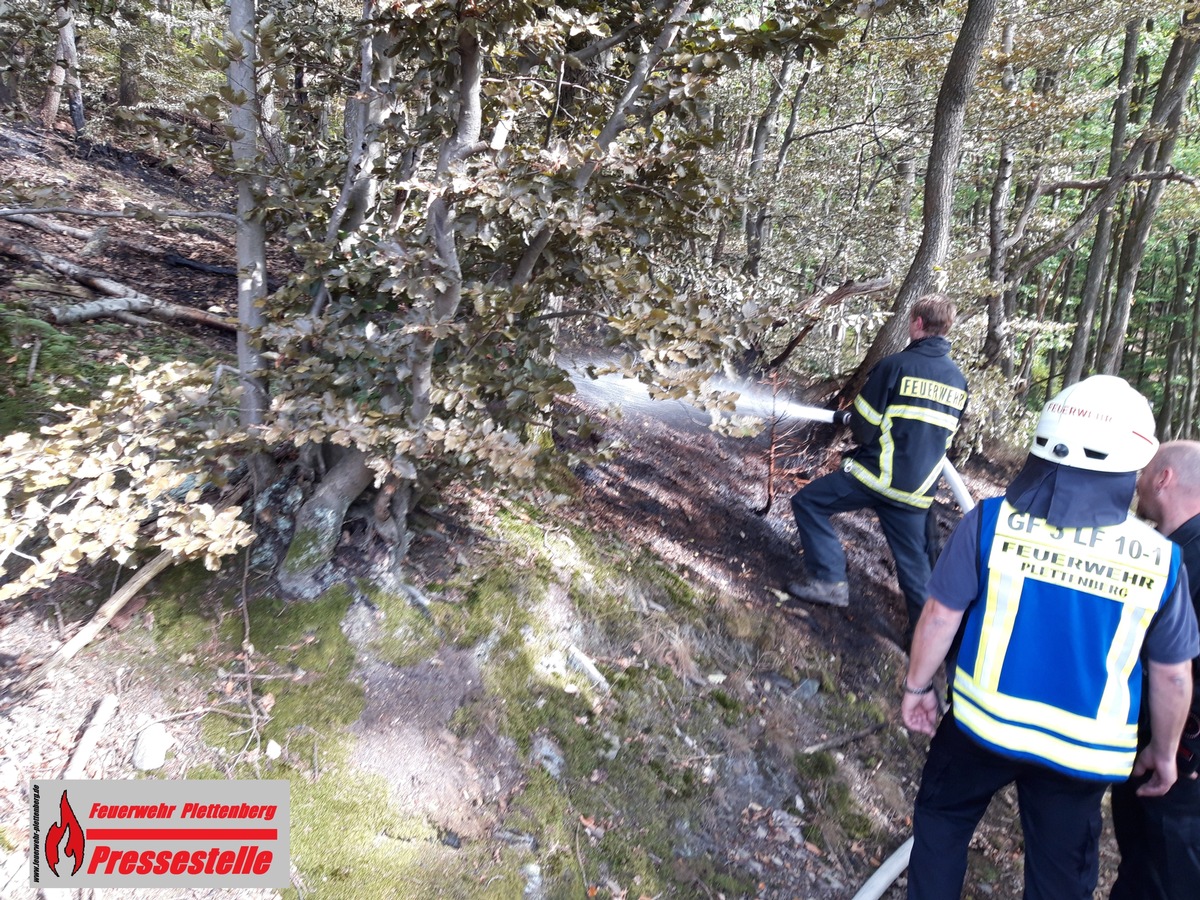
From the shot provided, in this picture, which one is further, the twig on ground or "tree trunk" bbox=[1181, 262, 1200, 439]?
"tree trunk" bbox=[1181, 262, 1200, 439]

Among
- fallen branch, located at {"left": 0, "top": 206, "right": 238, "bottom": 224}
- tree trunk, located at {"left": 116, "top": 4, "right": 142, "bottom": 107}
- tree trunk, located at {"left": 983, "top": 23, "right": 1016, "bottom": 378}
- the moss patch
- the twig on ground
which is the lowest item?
the moss patch

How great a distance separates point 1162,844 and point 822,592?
2.25m

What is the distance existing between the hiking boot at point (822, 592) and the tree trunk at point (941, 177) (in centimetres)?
186

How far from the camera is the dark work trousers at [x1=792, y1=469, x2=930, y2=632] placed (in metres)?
4.20

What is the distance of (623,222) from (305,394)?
1433mm

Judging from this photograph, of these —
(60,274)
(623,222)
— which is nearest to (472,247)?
(623,222)

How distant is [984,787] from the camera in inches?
98.1

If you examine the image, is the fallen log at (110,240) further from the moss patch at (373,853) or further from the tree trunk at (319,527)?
the moss patch at (373,853)

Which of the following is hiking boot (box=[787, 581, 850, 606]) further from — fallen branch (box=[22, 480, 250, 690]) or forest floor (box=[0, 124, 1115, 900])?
fallen branch (box=[22, 480, 250, 690])

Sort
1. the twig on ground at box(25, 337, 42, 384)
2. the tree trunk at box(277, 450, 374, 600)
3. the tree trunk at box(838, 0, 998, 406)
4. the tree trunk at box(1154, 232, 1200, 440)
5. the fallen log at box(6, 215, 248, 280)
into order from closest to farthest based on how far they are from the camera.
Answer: the tree trunk at box(277, 450, 374, 600)
the twig on ground at box(25, 337, 42, 384)
the fallen log at box(6, 215, 248, 280)
the tree trunk at box(838, 0, 998, 406)
the tree trunk at box(1154, 232, 1200, 440)

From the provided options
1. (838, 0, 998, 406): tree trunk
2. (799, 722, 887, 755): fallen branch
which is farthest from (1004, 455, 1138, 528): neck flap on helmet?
(838, 0, 998, 406): tree trunk

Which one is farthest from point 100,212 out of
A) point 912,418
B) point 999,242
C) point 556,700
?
point 999,242

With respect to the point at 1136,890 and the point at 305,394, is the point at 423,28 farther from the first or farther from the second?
the point at 1136,890

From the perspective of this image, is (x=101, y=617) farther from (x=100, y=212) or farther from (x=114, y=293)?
(x=114, y=293)
